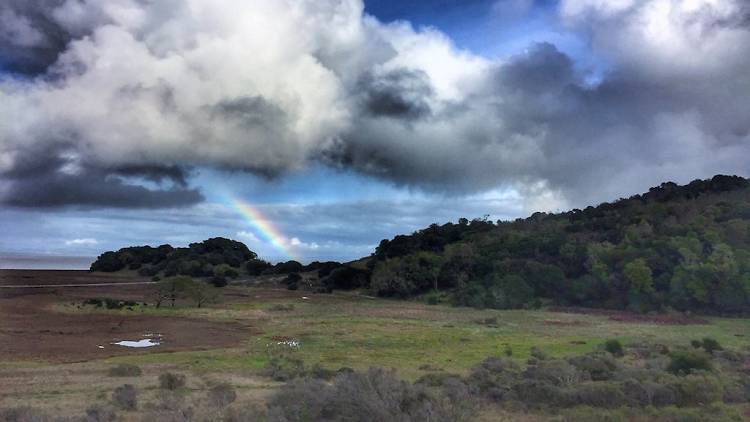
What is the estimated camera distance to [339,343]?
2930cm

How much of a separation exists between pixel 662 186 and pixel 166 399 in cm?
12936

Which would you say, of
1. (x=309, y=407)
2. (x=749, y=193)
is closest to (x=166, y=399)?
(x=309, y=407)

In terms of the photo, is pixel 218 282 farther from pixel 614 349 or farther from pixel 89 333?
pixel 614 349

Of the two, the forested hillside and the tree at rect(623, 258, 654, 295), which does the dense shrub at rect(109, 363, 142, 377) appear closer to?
the forested hillside

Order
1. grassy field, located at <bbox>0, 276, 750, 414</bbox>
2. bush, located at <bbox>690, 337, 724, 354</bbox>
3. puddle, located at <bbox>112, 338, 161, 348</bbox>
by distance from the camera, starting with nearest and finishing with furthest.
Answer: grassy field, located at <bbox>0, 276, 750, 414</bbox>, bush, located at <bbox>690, 337, 724, 354</bbox>, puddle, located at <bbox>112, 338, 161, 348</bbox>

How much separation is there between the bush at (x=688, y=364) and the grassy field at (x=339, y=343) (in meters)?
6.12

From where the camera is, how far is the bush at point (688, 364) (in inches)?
717

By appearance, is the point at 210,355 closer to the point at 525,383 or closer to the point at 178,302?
the point at 525,383

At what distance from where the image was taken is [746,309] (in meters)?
42.3

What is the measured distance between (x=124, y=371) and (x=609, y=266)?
44390 mm

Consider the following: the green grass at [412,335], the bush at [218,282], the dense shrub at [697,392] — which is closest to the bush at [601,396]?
the dense shrub at [697,392]

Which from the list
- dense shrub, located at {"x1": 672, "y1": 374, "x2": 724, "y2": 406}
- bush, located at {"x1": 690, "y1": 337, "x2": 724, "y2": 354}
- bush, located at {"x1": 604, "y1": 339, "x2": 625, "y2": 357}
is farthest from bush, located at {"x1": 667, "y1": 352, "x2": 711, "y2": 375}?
bush, located at {"x1": 690, "y1": 337, "x2": 724, "y2": 354}

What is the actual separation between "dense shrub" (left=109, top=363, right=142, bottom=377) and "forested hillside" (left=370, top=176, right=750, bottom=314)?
1546 inches

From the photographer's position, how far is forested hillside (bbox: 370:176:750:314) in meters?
44.9
